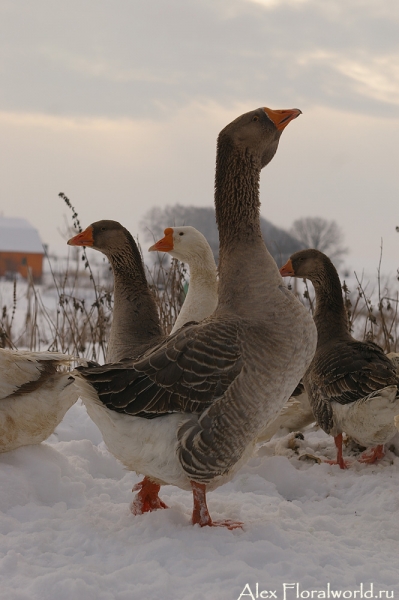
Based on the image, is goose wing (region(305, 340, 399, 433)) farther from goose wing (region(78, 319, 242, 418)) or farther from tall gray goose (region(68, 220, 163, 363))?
goose wing (region(78, 319, 242, 418))

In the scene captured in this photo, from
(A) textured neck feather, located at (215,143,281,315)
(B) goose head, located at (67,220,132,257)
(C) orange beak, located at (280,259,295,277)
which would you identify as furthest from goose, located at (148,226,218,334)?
(A) textured neck feather, located at (215,143,281,315)

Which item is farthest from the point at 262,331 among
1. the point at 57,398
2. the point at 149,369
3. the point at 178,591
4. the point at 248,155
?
the point at 57,398

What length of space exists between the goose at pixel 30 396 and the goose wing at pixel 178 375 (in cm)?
76

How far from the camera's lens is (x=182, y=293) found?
7809mm

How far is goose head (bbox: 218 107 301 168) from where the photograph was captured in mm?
3783

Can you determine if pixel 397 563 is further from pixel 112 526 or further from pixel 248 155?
pixel 248 155

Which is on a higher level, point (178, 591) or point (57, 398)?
point (57, 398)

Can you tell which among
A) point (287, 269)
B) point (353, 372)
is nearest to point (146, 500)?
point (353, 372)

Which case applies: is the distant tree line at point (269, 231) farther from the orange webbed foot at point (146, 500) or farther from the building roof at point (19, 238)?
the building roof at point (19, 238)

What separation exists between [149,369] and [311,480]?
2.11 m

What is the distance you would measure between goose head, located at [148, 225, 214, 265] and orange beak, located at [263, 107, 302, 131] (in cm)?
186

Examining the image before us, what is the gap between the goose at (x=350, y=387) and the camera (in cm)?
496

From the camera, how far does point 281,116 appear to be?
3848mm

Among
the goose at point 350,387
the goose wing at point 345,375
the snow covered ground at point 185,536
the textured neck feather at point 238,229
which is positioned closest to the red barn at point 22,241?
the goose at point 350,387
